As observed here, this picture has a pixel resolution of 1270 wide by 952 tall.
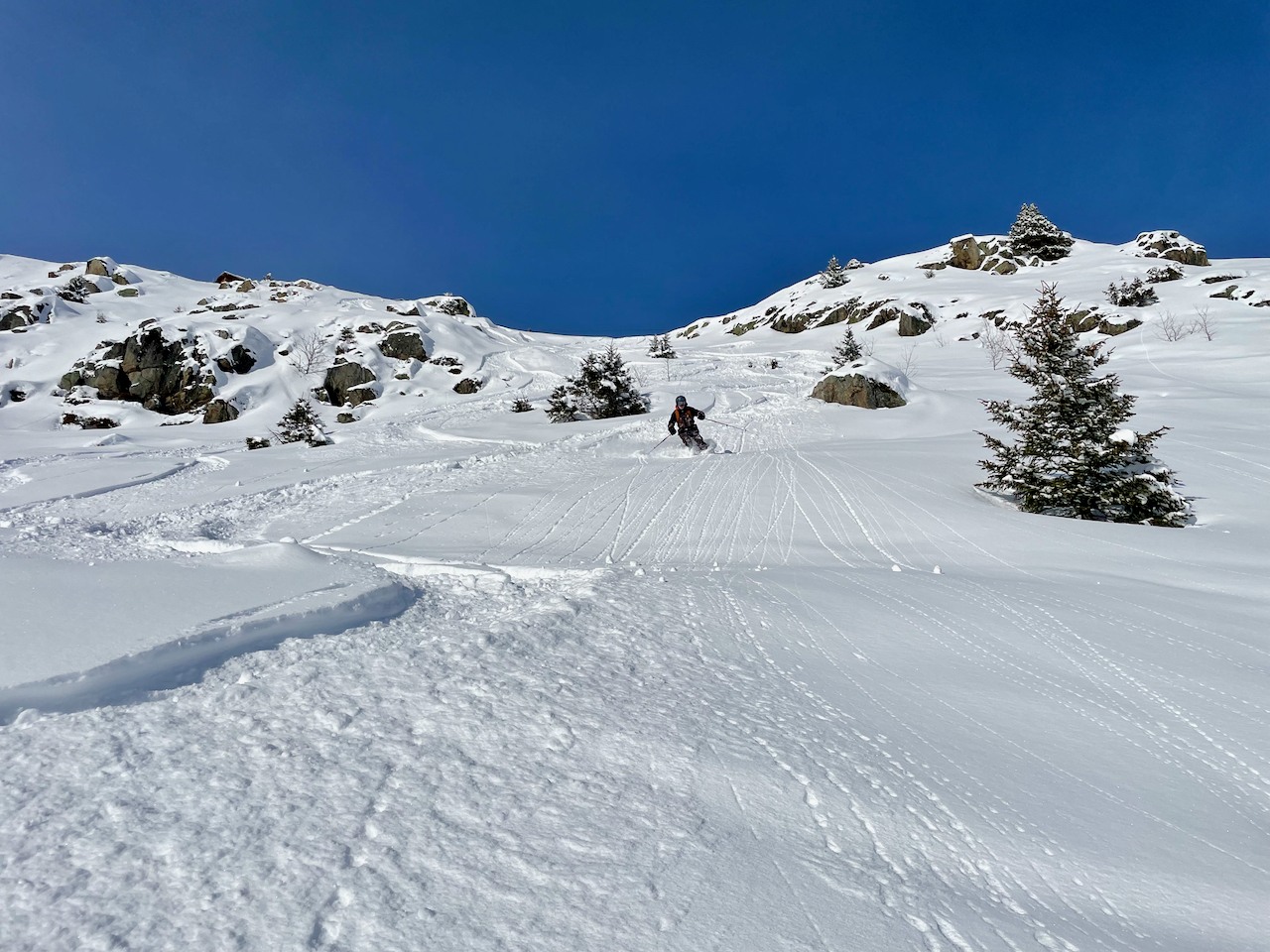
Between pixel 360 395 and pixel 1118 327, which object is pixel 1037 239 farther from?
pixel 360 395

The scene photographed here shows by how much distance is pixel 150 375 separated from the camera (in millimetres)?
25969

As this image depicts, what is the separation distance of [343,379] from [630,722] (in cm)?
2849

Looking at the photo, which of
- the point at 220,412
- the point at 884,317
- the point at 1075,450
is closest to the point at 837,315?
the point at 884,317

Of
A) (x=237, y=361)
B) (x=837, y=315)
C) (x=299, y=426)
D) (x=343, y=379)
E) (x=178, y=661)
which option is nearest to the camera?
(x=178, y=661)

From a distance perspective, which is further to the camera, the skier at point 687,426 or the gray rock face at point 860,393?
the gray rock face at point 860,393

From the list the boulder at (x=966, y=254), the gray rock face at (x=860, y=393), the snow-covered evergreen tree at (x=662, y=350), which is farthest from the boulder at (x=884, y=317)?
the gray rock face at (x=860, y=393)

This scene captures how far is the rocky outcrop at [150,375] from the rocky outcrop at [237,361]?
718 mm

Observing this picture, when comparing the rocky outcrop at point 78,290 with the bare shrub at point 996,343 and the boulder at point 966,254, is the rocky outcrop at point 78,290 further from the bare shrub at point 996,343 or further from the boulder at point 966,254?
the boulder at point 966,254

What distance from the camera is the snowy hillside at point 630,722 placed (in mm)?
1673

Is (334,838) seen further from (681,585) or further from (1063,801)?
(681,585)

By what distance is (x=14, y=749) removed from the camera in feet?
7.29

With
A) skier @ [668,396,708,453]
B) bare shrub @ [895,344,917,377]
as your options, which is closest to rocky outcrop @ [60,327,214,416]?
skier @ [668,396,708,453]

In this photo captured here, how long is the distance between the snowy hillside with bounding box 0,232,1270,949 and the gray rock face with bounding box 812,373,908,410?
10.1m

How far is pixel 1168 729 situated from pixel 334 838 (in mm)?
4005
